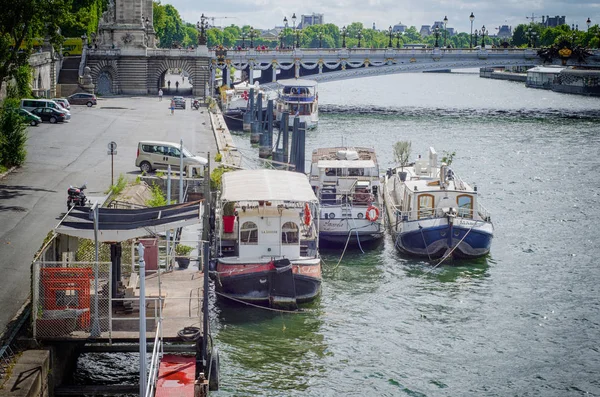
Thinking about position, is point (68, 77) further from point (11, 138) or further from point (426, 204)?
point (426, 204)

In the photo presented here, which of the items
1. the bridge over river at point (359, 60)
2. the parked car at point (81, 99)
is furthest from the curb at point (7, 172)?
the bridge over river at point (359, 60)

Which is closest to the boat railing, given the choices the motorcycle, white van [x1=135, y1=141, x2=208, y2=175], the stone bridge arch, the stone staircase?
the motorcycle

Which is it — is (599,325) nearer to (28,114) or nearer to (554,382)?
(554,382)

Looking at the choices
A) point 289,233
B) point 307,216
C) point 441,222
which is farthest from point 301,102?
point 289,233

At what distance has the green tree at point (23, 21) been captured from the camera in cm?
4384

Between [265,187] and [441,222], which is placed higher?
[265,187]

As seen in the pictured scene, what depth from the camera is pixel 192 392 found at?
2238 centimetres

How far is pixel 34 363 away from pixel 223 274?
12.4 metres

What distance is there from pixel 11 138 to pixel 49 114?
22453mm

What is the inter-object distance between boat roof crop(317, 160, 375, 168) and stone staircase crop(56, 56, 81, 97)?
54892 mm

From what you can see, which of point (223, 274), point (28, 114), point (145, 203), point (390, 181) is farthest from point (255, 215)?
point (28, 114)

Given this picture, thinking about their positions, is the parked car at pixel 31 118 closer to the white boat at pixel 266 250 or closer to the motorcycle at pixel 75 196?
the motorcycle at pixel 75 196

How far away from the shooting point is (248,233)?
35125 millimetres

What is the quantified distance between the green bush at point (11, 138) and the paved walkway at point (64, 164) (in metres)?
0.77
